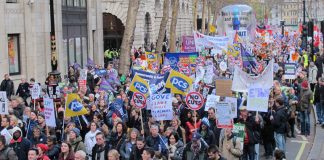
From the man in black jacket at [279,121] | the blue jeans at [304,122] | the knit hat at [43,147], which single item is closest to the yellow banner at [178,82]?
the man in black jacket at [279,121]

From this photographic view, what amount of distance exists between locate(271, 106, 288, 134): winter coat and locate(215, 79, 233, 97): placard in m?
1.51

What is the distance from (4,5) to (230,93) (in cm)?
1394

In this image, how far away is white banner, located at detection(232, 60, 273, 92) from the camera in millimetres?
15500

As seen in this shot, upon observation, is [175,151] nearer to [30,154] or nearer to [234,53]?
[30,154]

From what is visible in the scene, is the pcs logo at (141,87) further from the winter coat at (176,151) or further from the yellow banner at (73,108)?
the winter coat at (176,151)

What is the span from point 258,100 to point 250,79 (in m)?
2.04

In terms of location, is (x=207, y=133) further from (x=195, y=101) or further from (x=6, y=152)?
(x=6, y=152)

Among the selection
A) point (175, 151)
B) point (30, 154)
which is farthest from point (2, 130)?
point (175, 151)

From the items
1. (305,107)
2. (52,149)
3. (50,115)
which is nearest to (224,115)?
(52,149)

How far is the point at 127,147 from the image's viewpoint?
1187 cm

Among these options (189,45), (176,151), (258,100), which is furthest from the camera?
(189,45)

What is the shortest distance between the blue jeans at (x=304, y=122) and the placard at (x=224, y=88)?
260 cm

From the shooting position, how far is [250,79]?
15938mm

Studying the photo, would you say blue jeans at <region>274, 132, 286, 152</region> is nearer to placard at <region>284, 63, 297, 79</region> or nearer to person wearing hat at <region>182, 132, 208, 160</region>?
person wearing hat at <region>182, 132, 208, 160</region>
